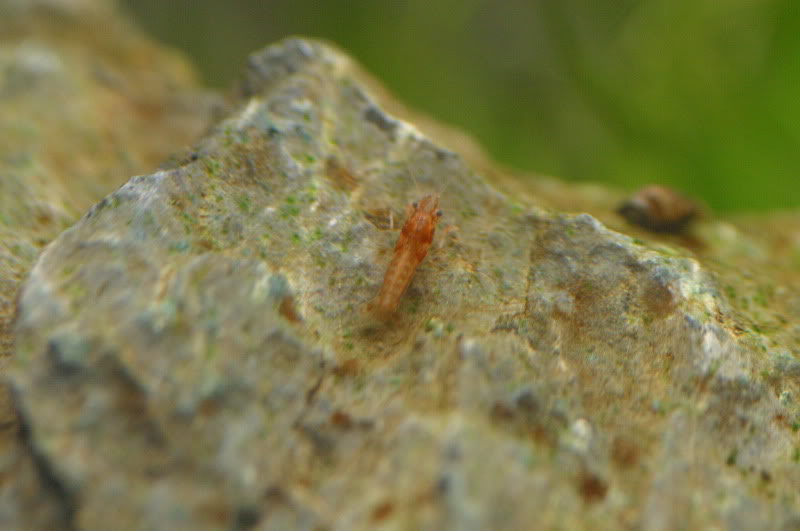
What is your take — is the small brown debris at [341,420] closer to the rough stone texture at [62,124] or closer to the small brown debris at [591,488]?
the small brown debris at [591,488]

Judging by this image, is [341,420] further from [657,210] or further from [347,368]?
[657,210]

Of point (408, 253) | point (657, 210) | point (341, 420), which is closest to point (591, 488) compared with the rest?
point (341, 420)

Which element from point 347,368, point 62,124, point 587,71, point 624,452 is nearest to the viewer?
point 624,452

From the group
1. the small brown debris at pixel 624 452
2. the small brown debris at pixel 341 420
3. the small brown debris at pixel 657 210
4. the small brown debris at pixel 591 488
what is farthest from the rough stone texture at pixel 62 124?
the small brown debris at pixel 657 210

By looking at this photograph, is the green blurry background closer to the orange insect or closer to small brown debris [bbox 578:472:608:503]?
the orange insect

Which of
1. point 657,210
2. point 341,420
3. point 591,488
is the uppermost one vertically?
point 657,210
